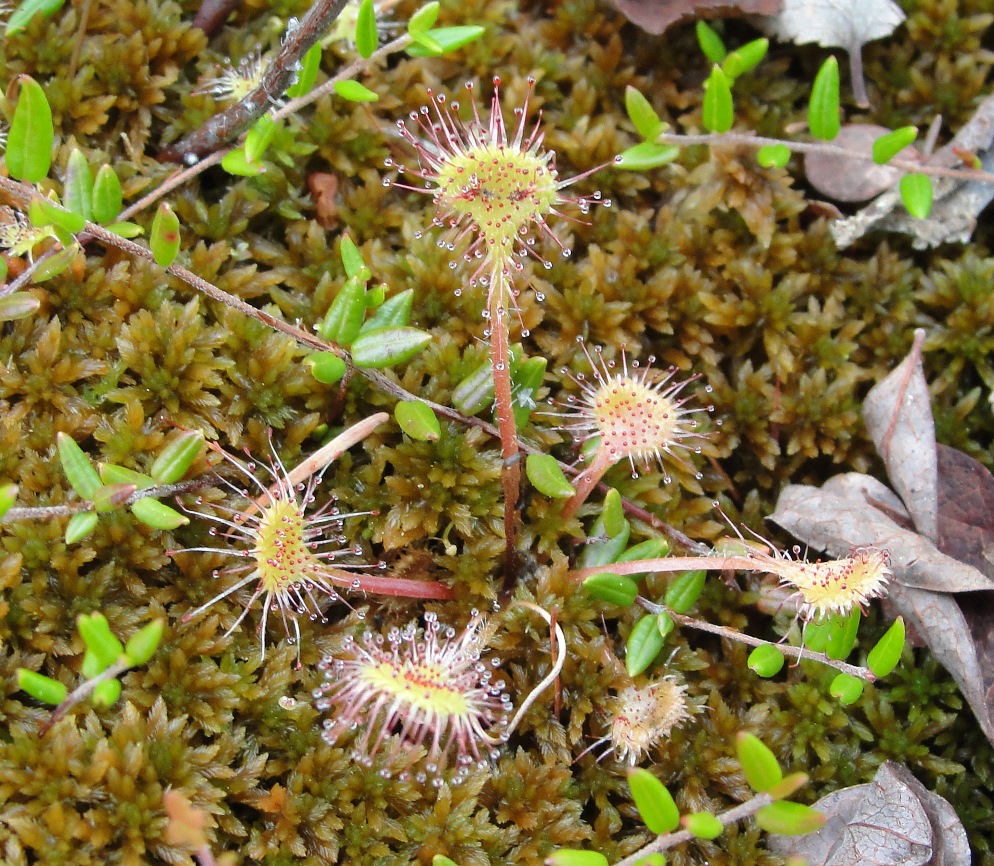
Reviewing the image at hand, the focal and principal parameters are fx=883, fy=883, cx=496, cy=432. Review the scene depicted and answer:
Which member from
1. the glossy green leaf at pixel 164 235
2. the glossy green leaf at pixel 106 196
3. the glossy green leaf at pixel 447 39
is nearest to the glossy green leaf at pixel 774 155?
the glossy green leaf at pixel 447 39

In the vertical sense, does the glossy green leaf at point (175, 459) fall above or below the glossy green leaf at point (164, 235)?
below

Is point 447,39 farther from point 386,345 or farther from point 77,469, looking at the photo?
point 77,469

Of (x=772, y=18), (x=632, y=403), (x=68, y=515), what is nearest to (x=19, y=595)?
(x=68, y=515)

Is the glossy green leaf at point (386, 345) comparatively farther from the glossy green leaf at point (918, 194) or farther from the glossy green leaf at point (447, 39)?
the glossy green leaf at point (918, 194)

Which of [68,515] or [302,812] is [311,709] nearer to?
[302,812]

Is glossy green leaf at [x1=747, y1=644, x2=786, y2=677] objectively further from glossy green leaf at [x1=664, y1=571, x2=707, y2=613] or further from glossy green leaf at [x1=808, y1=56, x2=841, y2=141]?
glossy green leaf at [x1=808, y1=56, x2=841, y2=141]

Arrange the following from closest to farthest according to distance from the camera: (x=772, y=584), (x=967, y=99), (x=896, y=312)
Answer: (x=772, y=584)
(x=896, y=312)
(x=967, y=99)

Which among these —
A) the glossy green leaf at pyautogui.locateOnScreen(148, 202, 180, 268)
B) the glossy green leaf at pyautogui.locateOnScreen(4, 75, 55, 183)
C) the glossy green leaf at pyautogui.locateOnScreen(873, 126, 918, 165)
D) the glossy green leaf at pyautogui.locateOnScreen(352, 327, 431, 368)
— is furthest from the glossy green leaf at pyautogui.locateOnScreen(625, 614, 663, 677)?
the glossy green leaf at pyautogui.locateOnScreen(4, 75, 55, 183)
